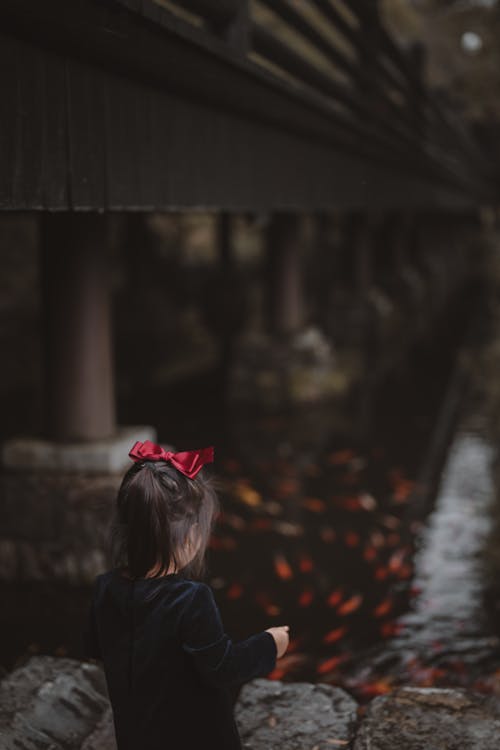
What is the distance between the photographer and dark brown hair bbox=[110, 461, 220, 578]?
2.40 meters

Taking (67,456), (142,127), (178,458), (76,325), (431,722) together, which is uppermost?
(142,127)

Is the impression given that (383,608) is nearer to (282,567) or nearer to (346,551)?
(282,567)

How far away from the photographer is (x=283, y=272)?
12297 millimetres

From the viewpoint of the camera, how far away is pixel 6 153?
360cm

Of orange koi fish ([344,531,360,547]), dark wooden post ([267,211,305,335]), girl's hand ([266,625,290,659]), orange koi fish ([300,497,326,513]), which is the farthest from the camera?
dark wooden post ([267,211,305,335])

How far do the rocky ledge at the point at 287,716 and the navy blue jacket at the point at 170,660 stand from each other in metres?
0.61

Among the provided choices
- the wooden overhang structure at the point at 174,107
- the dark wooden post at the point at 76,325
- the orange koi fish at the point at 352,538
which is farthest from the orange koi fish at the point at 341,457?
the dark wooden post at the point at 76,325

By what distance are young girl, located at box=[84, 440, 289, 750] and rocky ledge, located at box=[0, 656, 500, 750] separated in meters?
0.62

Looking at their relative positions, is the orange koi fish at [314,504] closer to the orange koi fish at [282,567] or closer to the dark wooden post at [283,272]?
the orange koi fish at [282,567]

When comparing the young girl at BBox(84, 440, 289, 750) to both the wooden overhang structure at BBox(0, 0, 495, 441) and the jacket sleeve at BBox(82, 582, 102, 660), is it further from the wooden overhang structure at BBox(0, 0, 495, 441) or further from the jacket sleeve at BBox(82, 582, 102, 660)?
the wooden overhang structure at BBox(0, 0, 495, 441)

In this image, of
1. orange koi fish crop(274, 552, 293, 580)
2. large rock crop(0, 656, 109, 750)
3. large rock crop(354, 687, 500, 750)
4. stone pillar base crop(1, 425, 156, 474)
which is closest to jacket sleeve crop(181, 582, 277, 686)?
large rock crop(354, 687, 500, 750)

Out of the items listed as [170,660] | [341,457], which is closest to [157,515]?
[170,660]

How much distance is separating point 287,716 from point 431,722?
21.9 inches

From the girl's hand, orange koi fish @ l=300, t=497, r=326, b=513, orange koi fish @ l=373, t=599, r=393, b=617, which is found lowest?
orange koi fish @ l=373, t=599, r=393, b=617
